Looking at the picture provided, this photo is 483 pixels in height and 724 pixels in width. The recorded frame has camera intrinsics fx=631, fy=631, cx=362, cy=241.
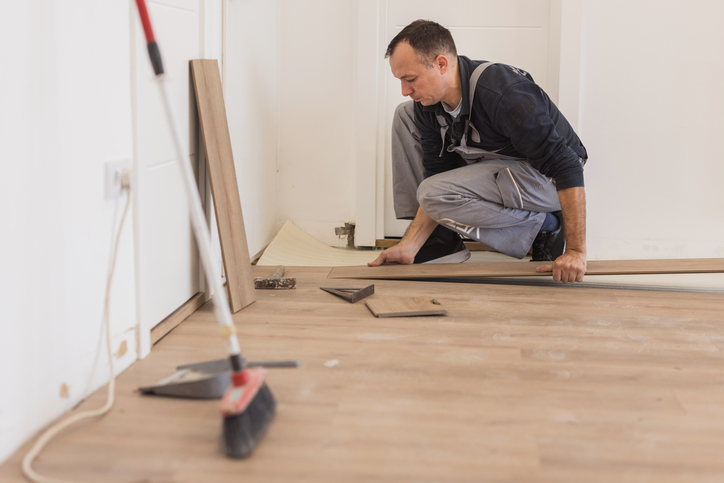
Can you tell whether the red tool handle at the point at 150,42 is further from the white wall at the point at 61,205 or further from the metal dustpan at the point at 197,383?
the metal dustpan at the point at 197,383

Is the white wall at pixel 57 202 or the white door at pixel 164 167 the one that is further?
the white door at pixel 164 167

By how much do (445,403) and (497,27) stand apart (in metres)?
A: 2.28

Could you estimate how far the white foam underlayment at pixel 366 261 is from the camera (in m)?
2.49

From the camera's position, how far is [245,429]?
1182 millimetres

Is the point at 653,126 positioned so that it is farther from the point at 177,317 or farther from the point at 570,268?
the point at 177,317

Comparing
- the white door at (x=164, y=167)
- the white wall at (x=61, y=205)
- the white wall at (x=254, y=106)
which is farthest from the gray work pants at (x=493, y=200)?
the white wall at (x=61, y=205)

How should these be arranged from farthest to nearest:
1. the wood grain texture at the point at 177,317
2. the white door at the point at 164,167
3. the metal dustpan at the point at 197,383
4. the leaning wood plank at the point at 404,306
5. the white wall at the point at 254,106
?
the white wall at the point at 254,106 < the leaning wood plank at the point at 404,306 < the wood grain texture at the point at 177,317 < the white door at the point at 164,167 < the metal dustpan at the point at 197,383

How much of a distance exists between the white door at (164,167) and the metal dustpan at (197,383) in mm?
247

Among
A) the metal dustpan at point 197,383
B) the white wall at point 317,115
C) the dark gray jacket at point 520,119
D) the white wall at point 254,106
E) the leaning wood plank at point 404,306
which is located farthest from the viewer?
the white wall at point 317,115

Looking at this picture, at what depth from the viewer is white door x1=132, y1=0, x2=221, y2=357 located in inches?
64.6

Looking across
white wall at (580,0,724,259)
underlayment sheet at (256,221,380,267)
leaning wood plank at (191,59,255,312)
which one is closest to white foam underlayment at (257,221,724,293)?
underlayment sheet at (256,221,380,267)

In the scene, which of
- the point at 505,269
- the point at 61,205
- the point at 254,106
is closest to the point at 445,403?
the point at 61,205

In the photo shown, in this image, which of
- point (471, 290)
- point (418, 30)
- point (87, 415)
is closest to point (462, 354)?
point (471, 290)

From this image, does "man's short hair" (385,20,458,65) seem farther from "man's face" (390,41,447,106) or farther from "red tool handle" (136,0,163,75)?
"red tool handle" (136,0,163,75)
